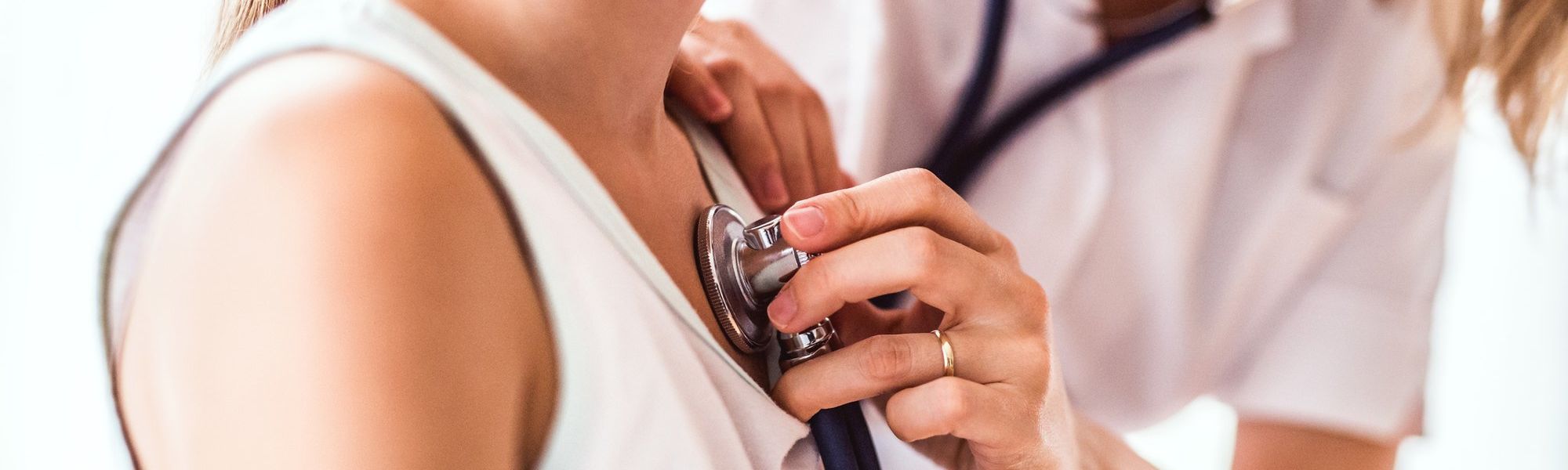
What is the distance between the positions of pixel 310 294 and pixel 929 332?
0.33 metres

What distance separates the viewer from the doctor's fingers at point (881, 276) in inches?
18.6

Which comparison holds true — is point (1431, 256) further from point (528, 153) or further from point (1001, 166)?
point (528, 153)

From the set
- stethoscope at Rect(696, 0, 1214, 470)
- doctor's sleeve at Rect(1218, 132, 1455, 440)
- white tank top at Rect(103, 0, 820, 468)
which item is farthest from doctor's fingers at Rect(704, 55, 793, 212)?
doctor's sleeve at Rect(1218, 132, 1455, 440)

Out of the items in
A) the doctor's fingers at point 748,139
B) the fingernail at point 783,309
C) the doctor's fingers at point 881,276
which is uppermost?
the doctor's fingers at point 748,139

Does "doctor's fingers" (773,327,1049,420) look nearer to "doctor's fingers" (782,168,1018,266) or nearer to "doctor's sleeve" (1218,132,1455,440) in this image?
"doctor's fingers" (782,168,1018,266)

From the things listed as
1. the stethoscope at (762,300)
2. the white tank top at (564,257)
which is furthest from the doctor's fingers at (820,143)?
the white tank top at (564,257)

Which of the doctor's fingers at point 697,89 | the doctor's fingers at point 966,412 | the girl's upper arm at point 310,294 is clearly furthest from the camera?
the doctor's fingers at point 697,89

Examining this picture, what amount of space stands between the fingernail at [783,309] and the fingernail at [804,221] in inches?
1.1

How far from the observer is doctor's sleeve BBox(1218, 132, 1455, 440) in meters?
1.03

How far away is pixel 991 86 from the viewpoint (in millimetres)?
982

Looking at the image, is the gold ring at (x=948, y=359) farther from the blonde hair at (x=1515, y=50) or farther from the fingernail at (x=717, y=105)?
the blonde hair at (x=1515, y=50)

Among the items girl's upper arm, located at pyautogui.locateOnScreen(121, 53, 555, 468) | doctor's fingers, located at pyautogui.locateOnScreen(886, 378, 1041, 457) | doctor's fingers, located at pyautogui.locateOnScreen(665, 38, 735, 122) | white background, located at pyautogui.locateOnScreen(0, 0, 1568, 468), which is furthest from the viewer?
doctor's fingers, located at pyautogui.locateOnScreen(665, 38, 735, 122)

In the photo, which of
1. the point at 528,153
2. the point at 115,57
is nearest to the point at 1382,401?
the point at 528,153

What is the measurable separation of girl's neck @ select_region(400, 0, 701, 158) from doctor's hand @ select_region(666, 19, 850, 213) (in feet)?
0.45
